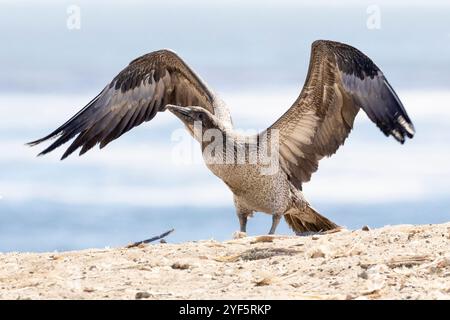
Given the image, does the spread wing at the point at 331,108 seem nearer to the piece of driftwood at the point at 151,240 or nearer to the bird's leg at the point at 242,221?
the bird's leg at the point at 242,221

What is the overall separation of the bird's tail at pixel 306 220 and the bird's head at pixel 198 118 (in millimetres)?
1759

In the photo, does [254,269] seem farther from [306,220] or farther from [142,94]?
[142,94]

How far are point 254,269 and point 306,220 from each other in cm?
485

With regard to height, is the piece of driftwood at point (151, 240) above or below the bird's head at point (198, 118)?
below

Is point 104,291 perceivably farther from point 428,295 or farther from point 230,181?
point 230,181

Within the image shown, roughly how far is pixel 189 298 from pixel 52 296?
4.03ft

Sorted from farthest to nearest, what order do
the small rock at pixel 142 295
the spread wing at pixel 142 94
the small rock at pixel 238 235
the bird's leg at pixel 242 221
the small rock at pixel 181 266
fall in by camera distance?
1. the spread wing at pixel 142 94
2. the bird's leg at pixel 242 221
3. the small rock at pixel 238 235
4. the small rock at pixel 181 266
5. the small rock at pixel 142 295

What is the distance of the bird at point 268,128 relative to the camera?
14.6m

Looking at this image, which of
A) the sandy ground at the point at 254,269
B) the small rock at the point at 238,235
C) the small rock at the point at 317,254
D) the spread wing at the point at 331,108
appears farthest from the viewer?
the spread wing at the point at 331,108

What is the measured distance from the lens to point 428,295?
9.09m

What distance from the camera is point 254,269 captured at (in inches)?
423

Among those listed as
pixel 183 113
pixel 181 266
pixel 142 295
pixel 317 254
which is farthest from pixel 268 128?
pixel 142 295

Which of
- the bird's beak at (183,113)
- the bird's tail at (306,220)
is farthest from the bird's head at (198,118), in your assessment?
the bird's tail at (306,220)
